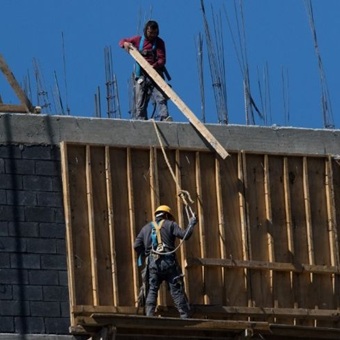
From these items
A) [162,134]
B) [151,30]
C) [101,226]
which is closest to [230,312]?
[101,226]

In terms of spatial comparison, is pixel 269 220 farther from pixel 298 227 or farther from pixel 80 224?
pixel 80 224

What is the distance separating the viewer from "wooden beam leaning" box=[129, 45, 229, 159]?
29781mm

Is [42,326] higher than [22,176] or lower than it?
lower

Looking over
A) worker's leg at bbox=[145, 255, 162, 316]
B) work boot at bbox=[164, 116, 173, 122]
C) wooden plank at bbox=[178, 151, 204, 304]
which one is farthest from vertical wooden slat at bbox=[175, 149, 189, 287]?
worker's leg at bbox=[145, 255, 162, 316]

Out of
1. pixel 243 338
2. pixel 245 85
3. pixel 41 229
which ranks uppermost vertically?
pixel 245 85

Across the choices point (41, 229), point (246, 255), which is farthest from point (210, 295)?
point (41, 229)

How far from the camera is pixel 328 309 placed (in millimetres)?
30156

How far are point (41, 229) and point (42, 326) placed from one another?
4.63 feet

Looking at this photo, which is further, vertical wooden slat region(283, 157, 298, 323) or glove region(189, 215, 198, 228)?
vertical wooden slat region(283, 157, 298, 323)

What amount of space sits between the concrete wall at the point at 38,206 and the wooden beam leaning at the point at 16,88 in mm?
296

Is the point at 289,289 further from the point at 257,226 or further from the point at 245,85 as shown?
the point at 245,85

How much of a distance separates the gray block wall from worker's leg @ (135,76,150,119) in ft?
5.80

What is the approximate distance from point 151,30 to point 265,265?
155 inches

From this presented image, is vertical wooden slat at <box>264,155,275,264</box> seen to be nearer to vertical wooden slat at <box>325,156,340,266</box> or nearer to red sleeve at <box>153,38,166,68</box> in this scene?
vertical wooden slat at <box>325,156,340,266</box>
